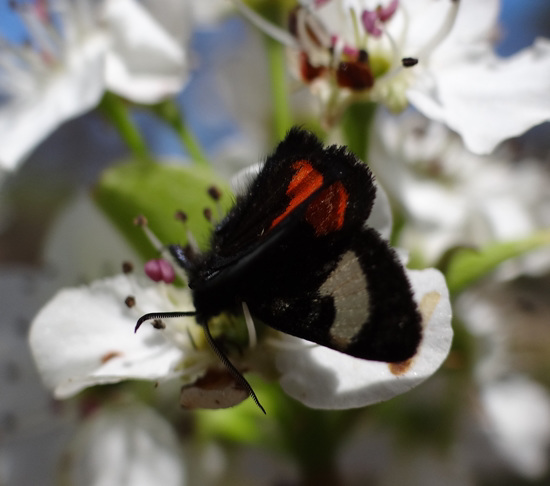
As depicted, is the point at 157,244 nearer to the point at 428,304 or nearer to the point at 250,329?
the point at 250,329

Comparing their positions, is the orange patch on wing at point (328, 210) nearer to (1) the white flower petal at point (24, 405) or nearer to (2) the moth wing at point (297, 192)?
(2) the moth wing at point (297, 192)

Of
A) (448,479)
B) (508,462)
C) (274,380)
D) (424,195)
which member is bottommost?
(508,462)

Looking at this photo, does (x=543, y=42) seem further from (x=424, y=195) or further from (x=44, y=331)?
(x=44, y=331)

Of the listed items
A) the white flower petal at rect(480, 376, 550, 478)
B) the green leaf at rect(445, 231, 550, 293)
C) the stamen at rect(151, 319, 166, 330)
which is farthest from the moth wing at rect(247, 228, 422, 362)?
the white flower petal at rect(480, 376, 550, 478)

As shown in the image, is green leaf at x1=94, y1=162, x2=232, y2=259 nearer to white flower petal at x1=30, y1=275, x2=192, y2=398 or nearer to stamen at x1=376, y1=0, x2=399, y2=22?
white flower petal at x1=30, y1=275, x2=192, y2=398

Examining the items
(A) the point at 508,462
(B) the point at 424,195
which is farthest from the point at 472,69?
(A) the point at 508,462

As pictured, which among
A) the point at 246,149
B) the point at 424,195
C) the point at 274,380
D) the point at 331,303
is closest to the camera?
the point at 331,303
